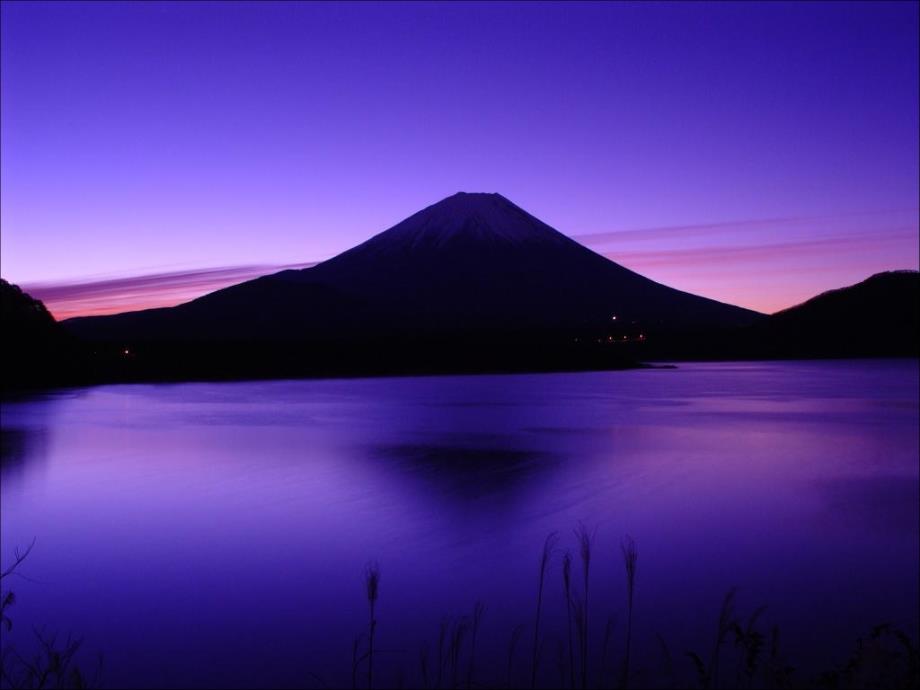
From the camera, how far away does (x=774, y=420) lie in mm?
26141

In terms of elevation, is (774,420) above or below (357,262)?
below

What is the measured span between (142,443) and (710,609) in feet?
51.9

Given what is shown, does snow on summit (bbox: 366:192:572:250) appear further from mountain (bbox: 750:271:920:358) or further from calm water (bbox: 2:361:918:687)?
calm water (bbox: 2:361:918:687)

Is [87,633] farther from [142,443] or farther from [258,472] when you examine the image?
[142,443]

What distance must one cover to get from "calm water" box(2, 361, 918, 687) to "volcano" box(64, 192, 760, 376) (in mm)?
82416

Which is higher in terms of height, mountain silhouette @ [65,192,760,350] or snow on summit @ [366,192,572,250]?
snow on summit @ [366,192,572,250]

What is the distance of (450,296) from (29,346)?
→ 87984mm

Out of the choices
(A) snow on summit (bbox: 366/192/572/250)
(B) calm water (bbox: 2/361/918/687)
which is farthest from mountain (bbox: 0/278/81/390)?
(A) snow on summit (bbox: 366/192/572/250)

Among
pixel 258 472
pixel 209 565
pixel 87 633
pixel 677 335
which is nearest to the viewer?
pixel 87 633

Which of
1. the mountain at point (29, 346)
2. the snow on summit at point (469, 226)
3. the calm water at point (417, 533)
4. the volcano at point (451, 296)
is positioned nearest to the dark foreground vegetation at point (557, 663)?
the calm water at point (417, 533)

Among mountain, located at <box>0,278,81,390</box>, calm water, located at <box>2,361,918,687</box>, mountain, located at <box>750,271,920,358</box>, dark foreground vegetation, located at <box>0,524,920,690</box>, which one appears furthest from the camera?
mountain, located at <box>750,271,920,358</box>

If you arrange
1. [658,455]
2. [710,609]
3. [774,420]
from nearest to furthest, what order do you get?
[710,609], [658,455], [774,420]

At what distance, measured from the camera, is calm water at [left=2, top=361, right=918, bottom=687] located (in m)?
5.92

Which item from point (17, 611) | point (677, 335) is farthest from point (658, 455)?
point (677, 335)
